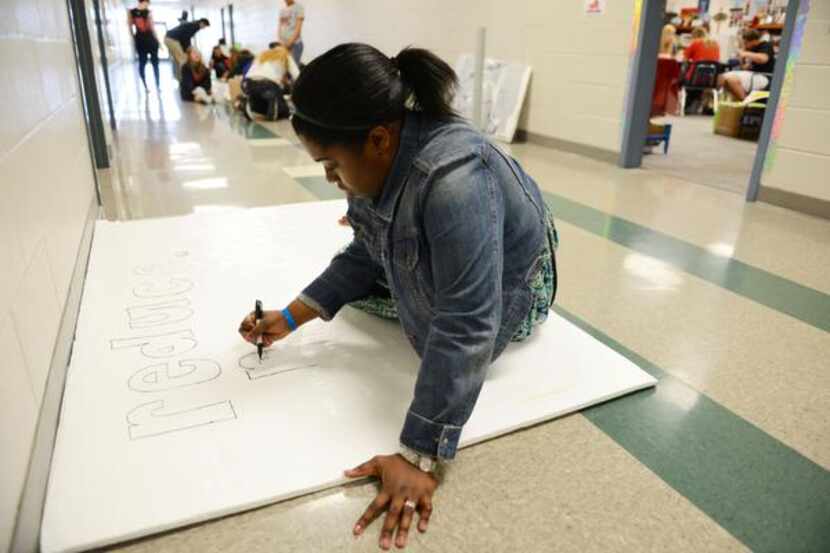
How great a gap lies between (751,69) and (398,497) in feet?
22.9

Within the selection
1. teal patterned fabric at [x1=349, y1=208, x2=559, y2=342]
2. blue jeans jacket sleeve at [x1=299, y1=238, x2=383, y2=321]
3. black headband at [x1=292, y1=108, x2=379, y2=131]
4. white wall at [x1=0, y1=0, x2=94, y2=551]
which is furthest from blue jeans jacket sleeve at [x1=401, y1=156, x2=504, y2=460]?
white wall at [x1=0, y1=0, x2=94, y2=551]

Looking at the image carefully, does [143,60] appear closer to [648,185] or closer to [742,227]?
[648,185]

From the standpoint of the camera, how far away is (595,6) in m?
3.82

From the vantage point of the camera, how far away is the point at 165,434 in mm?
1009

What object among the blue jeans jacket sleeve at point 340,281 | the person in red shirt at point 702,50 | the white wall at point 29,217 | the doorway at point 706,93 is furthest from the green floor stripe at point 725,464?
the person in red shirt at point 702,50

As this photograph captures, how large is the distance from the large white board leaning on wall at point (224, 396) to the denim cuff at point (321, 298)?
9cm

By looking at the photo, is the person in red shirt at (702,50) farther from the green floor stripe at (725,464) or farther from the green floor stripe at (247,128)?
the green floor stripe at (725,464)

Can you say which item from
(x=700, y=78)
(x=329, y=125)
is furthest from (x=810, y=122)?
(x=700, y=78)

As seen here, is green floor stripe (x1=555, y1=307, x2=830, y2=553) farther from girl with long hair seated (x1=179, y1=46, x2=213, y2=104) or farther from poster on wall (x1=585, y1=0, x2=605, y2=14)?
girl with long hair seated (x1=179, y1=46, x2=213, y2=104)

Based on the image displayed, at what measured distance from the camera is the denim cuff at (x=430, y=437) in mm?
873

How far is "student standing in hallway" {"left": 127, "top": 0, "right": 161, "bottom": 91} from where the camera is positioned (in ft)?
27.5

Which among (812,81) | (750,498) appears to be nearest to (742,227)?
(812,81)

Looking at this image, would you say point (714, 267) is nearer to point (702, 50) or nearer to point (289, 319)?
point (289, 319)

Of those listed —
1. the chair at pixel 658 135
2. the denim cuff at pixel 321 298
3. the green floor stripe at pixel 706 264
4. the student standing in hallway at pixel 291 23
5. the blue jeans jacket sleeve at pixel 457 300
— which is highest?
the student standing in hallway at pixel 291 23
